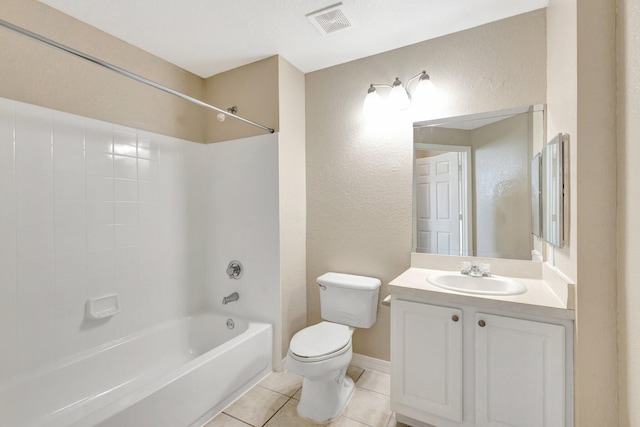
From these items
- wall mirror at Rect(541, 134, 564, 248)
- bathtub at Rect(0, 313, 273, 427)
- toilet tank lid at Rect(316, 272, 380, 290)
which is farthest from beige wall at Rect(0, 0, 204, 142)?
wall mirror at Rect(541, 134, 564, 248)

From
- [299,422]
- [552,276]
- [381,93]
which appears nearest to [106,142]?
[381,93]

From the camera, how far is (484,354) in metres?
1.38

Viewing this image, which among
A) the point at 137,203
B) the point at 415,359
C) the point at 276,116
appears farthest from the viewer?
the point at 276,116

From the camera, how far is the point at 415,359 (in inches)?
60.4

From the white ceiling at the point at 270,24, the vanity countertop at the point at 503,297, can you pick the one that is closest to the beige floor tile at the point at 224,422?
the vanity countertop at the point at 503,297

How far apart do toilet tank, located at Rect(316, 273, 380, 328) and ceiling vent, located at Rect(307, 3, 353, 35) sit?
1.67 metres

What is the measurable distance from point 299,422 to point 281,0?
2369 mm

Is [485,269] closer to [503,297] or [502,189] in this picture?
[503,297]

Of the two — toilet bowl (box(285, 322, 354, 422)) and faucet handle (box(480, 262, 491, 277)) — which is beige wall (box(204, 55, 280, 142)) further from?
faucet handle (box(480, 262, 491, 277))

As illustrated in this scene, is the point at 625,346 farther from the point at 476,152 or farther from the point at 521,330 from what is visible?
the point at 476,152

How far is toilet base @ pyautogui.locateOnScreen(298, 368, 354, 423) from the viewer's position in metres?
1.65

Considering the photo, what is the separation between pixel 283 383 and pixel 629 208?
205 centimetres

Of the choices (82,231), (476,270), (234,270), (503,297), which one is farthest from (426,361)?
(82,231)

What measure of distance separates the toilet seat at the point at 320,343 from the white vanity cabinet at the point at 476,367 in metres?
0.31
